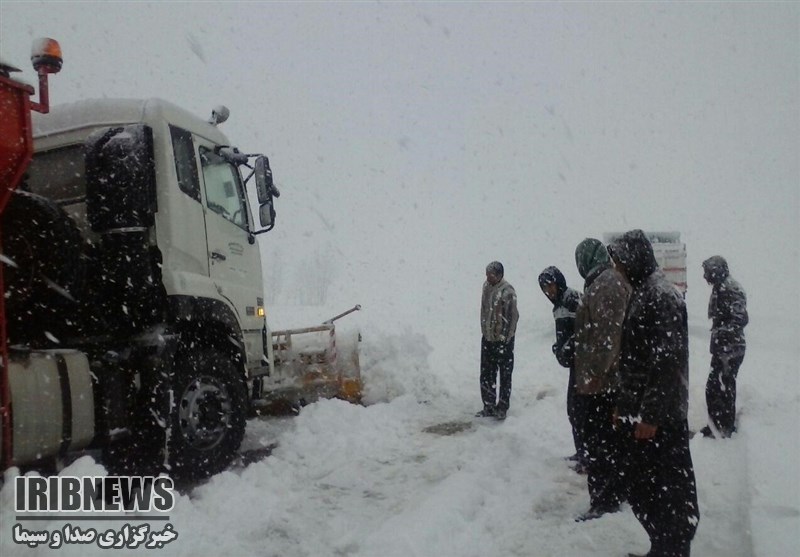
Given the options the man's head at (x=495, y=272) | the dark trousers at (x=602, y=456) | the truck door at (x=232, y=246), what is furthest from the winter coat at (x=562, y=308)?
the truck door at (x=232, y=246)

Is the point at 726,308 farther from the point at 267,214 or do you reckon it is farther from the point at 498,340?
the point at 267,214

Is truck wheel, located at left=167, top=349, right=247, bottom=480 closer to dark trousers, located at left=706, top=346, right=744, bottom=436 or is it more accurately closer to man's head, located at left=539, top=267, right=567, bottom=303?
man's head, located at left=539, top=267, right=567, bottom=303

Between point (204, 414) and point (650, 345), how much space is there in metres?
3.62

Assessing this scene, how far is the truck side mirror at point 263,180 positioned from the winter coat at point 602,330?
3.34m

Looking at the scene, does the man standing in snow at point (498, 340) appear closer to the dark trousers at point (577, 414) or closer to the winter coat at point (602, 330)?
the dark trousers at point (577, 414)

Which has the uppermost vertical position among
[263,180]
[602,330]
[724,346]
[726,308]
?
[263,180]

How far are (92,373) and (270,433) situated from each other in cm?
305

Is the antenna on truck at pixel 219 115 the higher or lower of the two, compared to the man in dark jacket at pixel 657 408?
higher

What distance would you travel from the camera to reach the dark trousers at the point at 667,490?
3152 mm

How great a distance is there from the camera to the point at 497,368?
802 centimetres

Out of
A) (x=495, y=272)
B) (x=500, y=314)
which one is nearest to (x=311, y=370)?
(x=500, y=314)

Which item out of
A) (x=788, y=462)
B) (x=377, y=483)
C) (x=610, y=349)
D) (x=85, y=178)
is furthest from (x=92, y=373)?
(x=788, y=462)

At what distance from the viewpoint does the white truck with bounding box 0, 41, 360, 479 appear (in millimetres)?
3951

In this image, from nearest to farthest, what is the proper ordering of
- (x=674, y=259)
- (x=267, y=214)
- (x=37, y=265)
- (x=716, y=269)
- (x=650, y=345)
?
1. (x=650, y=345)
2. (x=37, y=265)
3. (x=267, y=214)
4. (x=716, y=269)
5. (x=674, y=259)
